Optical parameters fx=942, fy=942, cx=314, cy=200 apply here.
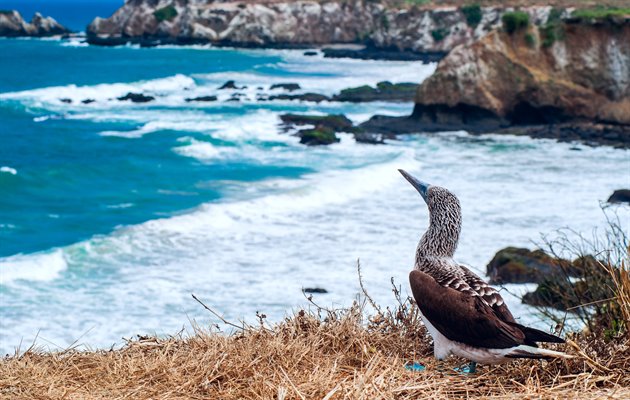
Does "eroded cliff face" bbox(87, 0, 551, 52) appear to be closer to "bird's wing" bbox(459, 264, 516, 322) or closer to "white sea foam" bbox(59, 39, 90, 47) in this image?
"white sea foam" bbox(59, 39, 90, 47)

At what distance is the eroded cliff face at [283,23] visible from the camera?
81.8 meters

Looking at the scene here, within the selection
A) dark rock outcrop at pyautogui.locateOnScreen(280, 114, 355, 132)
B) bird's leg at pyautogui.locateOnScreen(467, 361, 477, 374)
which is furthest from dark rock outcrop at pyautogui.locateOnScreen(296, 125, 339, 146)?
bird's leg at pyautogui.locateOnScreen(467, 361, 477, 374)

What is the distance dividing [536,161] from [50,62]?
5198cm

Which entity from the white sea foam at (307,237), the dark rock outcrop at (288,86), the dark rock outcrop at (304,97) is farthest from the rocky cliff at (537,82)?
the dark rock outcrop at (288,86)

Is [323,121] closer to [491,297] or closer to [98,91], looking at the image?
[98,91]

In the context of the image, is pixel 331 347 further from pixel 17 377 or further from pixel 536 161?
pixel 536 161

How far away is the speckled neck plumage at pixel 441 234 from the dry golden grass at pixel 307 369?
1.22 ft

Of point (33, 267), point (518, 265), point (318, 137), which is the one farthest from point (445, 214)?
point (318, 137)

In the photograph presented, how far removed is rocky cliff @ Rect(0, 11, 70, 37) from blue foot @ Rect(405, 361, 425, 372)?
103680mm

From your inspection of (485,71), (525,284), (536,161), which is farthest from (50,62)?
(525,284)

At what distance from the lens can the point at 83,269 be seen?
1984 cm

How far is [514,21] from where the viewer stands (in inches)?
1555

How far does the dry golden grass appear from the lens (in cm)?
521

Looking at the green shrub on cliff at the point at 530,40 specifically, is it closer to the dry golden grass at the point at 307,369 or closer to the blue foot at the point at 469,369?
the dry golden grass at the point at 307,369
